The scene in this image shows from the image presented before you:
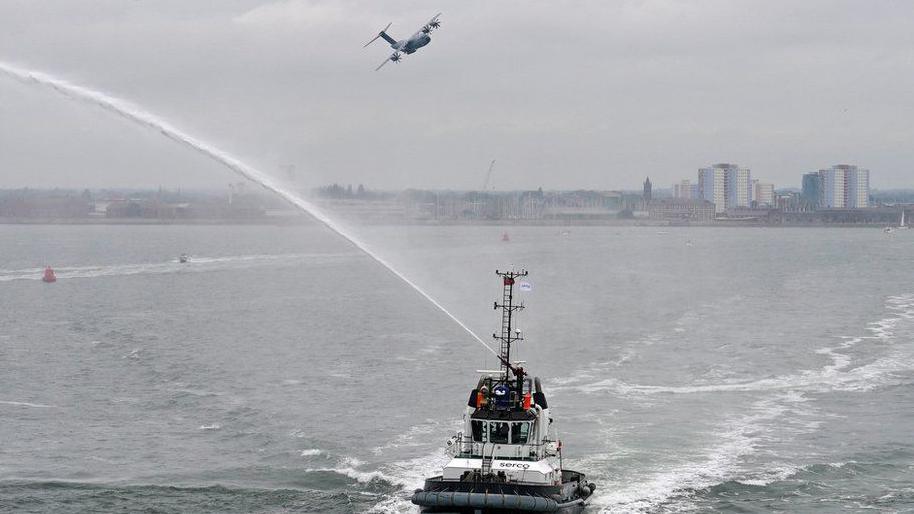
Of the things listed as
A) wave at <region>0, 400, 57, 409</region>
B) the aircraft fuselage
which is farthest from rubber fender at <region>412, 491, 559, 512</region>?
the aircraft fuselage

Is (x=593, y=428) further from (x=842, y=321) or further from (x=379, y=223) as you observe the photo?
(x=379, y=223)

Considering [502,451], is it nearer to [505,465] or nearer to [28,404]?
[505,465]

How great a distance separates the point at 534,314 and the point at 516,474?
184 ft

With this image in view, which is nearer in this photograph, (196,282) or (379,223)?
(196,282)

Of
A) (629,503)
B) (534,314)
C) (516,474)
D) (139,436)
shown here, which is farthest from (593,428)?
(534,314)

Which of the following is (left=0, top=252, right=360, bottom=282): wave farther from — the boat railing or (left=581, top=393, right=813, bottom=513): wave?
the boat railing

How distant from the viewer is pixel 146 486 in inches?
1795

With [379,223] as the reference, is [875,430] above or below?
below

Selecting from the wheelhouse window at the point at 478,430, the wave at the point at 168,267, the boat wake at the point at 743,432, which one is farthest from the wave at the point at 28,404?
the wave at the point at 168,267

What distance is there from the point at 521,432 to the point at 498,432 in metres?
0.86

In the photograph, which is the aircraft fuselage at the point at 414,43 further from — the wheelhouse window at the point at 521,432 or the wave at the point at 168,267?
the wave at the point at 168,267

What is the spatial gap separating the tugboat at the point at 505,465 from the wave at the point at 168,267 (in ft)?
322

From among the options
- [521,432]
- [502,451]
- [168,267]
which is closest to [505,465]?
[502,451]

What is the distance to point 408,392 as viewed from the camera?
63750mm
